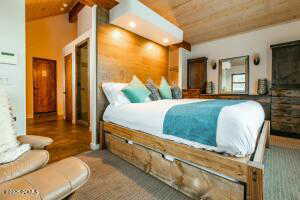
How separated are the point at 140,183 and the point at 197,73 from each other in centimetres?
393

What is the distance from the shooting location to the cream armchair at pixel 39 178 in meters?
0.74

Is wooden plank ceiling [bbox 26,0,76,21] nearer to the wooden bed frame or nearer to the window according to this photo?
the wooden bed frame

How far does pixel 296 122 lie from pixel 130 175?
11.4 ft

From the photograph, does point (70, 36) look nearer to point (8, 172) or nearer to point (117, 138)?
point (117, 138)

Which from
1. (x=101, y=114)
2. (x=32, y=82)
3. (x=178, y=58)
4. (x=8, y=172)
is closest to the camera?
(x=8, y=172)

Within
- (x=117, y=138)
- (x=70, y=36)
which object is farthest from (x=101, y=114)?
(x=70, y=36)

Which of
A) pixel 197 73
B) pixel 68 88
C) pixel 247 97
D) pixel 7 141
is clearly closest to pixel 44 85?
pixel 68 88

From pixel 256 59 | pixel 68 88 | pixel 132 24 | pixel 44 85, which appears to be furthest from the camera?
pixel 44 85

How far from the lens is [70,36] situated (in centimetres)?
665

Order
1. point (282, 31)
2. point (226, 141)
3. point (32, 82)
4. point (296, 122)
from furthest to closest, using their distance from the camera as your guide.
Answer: point (32, 82) < point (282, 31) < point (296, 122) < point (226, 141)

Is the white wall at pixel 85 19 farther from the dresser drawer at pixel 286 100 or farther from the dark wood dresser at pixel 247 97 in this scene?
the dresser drawer at pixel 286 100

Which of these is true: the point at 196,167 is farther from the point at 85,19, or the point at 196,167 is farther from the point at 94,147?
the point at 85,19

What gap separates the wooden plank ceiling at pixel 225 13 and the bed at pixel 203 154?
2.56 m

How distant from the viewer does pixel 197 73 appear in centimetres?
481
